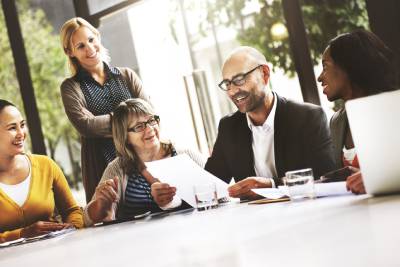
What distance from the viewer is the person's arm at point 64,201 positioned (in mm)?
3172

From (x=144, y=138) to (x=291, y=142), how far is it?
85 centimetres

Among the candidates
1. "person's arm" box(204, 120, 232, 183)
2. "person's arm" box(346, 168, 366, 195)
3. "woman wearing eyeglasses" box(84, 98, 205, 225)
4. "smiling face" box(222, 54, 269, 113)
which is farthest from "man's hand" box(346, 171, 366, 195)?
"woman wearing eyeglasses" box(84, 98, 205, 225)

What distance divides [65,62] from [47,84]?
23.3 inches

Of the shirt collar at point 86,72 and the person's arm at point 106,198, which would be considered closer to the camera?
the person's arm at point 106,198

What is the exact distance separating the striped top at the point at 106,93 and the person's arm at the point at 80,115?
36 millimetres

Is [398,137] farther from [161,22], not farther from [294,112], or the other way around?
[161,22]

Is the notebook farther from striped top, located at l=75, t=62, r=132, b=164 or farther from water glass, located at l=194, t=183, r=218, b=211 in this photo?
striped top, located at l=75, t=62, r=132, b=164

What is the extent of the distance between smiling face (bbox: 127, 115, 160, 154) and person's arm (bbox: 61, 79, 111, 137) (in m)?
0.22

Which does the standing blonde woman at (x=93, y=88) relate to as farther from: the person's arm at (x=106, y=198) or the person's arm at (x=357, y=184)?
the person's arm at (x=357, y=184)

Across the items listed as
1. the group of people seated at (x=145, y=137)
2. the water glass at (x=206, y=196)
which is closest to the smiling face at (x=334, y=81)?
the group of people seated at (x=145, y=137)

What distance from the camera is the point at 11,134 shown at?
10.7ft

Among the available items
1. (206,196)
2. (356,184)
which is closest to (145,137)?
(206,196)

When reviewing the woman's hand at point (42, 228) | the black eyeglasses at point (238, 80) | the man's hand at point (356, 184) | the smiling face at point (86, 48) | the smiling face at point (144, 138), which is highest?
the smiling face at point (86, 48)

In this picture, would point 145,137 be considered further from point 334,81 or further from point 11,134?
point 334,81
